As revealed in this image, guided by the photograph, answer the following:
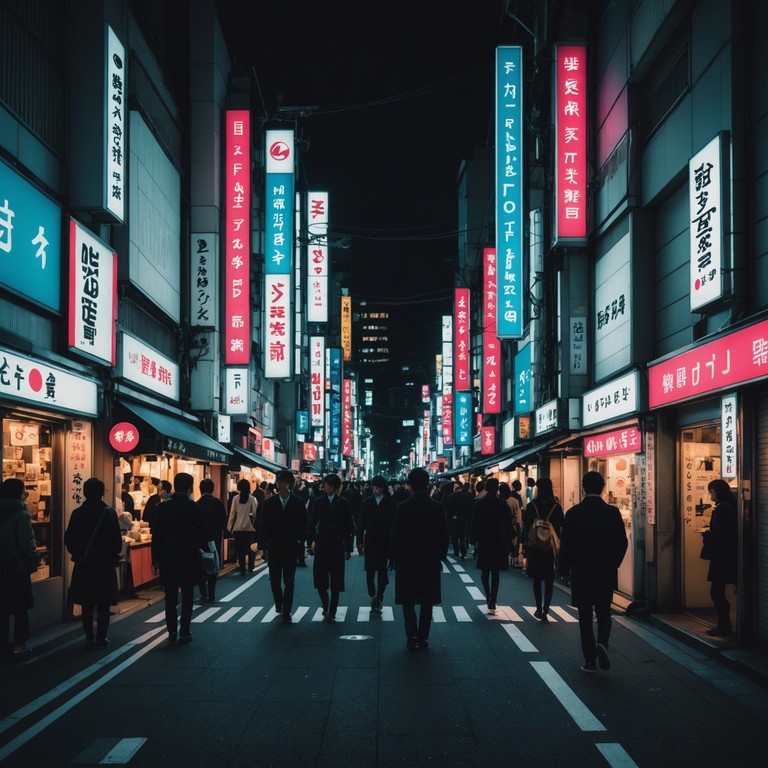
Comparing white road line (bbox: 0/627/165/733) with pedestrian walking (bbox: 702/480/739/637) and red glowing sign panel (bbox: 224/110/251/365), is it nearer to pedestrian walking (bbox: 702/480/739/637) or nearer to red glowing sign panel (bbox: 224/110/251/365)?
pedestrian walking (bbox: 702/480/739/637)

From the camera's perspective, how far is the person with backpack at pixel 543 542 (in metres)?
12.2

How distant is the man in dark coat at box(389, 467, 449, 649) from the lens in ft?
32.4

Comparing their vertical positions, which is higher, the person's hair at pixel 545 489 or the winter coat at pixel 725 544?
the person's hair at pixel 545 489

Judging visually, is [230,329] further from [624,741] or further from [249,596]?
[624,741]

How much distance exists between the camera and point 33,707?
24.0 feet

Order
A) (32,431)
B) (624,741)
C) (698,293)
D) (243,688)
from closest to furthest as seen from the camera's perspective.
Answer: (624,741) < (243,688) < (698,293) < (32,431)

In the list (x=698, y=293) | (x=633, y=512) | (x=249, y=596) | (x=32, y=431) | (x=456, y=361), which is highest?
(x=456, y=361)

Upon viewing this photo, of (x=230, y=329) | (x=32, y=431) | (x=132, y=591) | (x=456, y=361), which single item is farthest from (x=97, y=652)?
(x=456, y=361)

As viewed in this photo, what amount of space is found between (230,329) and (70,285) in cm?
1168

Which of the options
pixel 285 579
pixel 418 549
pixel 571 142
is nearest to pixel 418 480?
pixel 418 549

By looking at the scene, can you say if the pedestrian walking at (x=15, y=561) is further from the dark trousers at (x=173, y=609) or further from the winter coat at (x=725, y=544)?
the winter coat at (x=725, y=544)

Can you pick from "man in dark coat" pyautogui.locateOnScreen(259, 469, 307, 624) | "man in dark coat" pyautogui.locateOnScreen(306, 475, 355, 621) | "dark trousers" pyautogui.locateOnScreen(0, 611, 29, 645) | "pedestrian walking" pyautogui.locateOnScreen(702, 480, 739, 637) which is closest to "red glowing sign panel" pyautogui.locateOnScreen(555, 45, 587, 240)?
"man in dark coat" pyautogui.locateOnScreen(306, 475, 355, 621)

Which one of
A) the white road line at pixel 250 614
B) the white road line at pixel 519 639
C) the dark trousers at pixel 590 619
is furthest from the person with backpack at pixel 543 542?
the white road line at pixel 250 614

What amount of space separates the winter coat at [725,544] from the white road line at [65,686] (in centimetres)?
690
